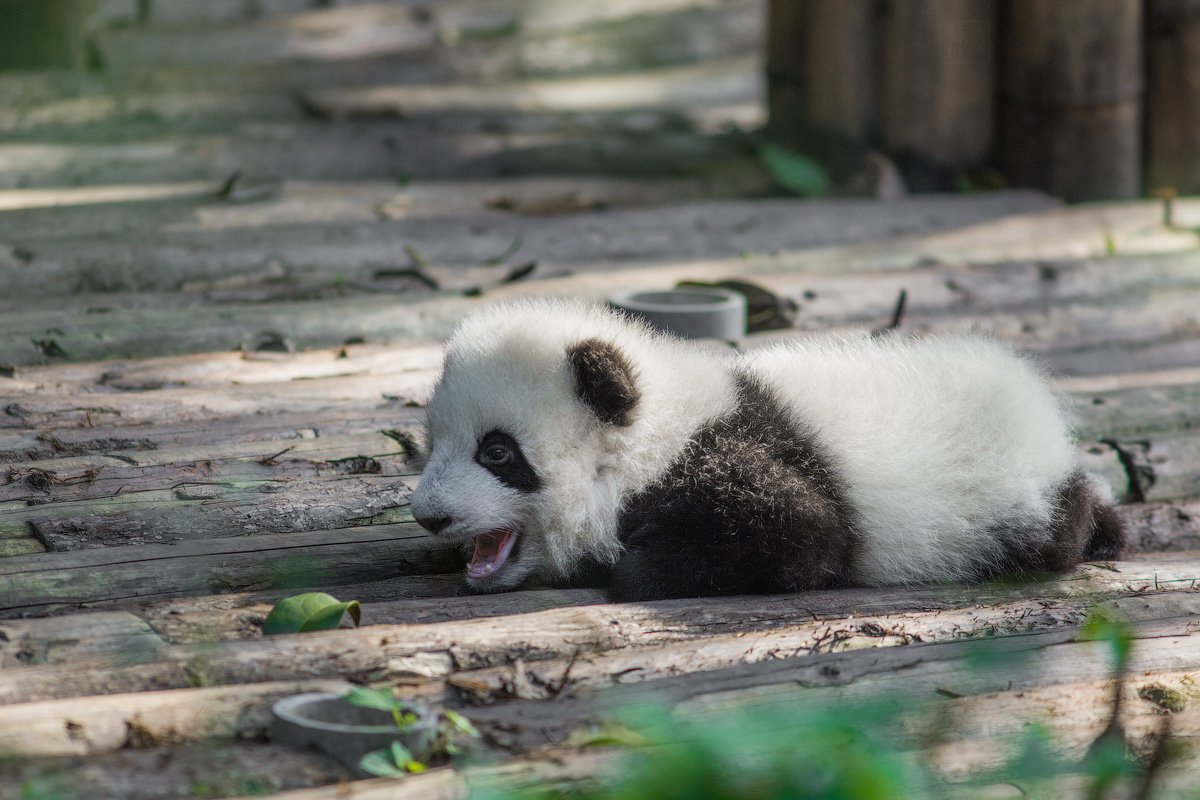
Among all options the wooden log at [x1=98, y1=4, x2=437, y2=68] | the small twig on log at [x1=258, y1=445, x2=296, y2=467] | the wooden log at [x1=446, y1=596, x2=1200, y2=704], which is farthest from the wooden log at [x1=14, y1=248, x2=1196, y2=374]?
the wooden log at [x1=98, y1=4, x2=437, y2=68]

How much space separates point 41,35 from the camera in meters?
7.13

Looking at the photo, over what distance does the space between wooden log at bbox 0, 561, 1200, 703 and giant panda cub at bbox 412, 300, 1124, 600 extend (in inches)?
4.8

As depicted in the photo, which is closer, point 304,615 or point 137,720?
point 137,720

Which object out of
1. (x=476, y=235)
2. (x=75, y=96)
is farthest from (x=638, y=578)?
(x=75, y=96)

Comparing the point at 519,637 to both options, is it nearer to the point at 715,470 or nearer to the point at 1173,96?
the point at 715,470

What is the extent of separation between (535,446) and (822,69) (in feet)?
13.7

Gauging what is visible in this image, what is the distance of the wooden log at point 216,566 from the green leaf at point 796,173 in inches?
151

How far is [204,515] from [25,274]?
209 centimetres

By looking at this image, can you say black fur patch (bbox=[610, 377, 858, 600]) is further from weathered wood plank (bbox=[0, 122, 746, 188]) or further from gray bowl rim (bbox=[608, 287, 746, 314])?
weathered wood plank (bbox=[0, 122, 746, 188])

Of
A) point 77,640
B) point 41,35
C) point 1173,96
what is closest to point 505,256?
point 77,640

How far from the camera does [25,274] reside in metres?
4.29

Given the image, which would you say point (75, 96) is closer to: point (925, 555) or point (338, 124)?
point (338, 124)

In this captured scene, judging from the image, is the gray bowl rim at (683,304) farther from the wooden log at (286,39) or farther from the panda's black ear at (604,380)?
the wooden log at (286,39)

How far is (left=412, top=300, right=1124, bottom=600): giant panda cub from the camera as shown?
2.72 meters
